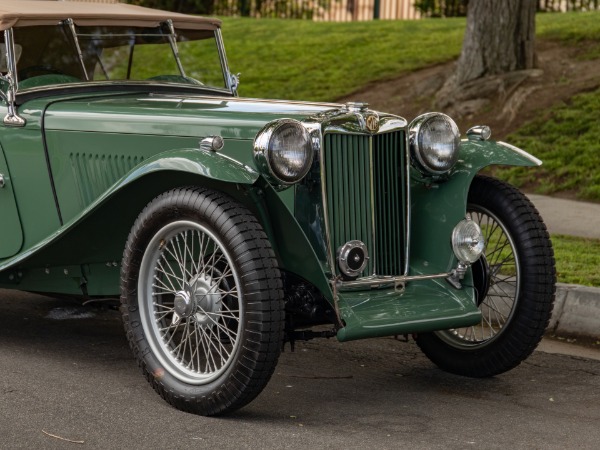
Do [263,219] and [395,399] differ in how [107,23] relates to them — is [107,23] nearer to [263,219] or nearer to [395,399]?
Result: [263,219]

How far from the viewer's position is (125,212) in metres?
5.21

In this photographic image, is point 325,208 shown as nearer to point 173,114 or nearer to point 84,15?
point 173,114

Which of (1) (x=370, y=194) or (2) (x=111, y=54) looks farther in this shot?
(2) (x=111, y=54)

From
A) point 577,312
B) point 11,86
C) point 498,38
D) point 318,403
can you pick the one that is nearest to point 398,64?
point 498,38

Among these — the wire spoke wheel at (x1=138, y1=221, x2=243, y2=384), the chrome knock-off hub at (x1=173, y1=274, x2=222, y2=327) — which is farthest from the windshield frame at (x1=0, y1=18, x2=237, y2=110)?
the chrome knock-off hub at (x1=173, y1=274, x2=222, y2=327)

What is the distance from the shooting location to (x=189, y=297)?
190 inches

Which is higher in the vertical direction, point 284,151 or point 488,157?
point 284,151

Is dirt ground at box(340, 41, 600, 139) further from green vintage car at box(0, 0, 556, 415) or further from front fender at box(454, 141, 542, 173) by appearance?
front fender at box(454, 141, 542, 173)

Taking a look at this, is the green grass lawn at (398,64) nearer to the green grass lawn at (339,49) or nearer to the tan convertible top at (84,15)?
the green grass lawn at (339,49)

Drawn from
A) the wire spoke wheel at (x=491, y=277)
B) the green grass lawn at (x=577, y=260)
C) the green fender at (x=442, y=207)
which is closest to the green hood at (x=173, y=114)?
the green fender at (x=442, y=207)

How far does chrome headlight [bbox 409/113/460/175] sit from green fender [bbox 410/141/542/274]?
105 millimetres

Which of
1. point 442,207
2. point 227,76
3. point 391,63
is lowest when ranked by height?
point 391,63

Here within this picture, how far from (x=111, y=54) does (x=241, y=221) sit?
6.91 ft

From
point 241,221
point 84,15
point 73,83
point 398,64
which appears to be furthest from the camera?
point 398,64
